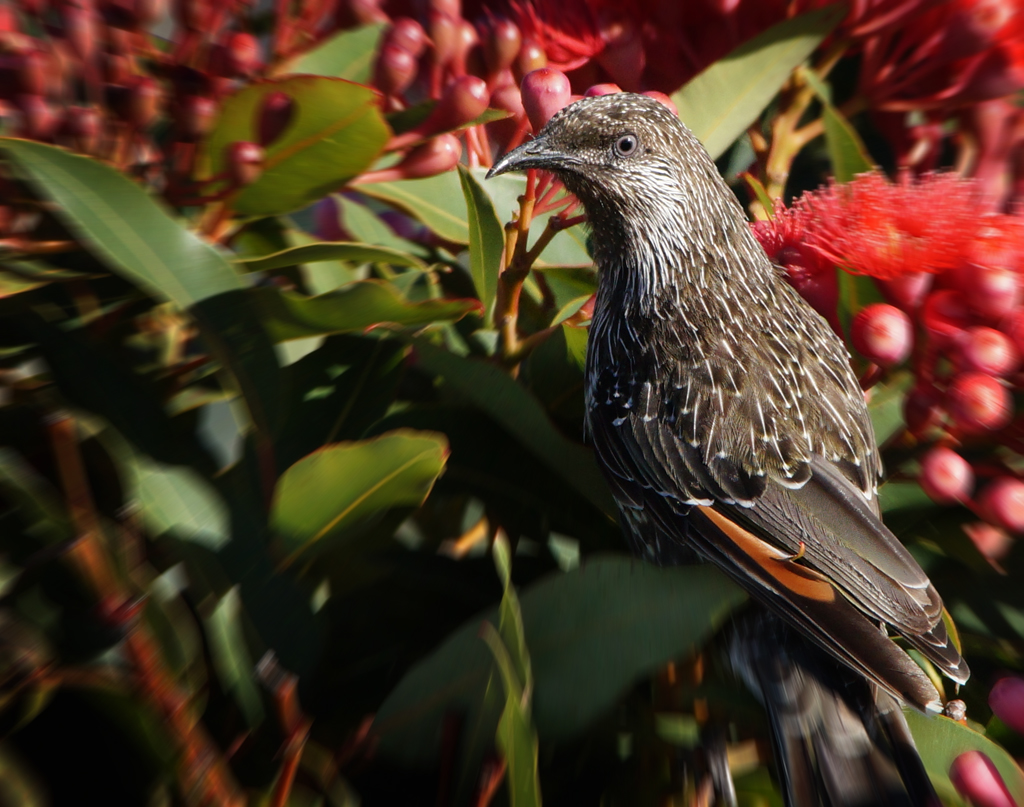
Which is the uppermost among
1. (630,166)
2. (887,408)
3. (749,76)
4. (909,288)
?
(749,76)

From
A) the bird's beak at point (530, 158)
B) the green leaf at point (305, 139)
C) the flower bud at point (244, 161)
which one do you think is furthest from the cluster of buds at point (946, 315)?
the flower bud at point (244, 161)

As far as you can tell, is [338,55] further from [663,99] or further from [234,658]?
[234,658]

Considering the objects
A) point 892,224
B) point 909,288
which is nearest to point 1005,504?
point 909,288

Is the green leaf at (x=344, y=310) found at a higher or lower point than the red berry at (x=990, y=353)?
higher

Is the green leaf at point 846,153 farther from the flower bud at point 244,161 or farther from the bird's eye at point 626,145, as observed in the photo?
the flower bud at point 244,161

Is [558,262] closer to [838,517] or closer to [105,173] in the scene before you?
[838,517]

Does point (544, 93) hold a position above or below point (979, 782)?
above

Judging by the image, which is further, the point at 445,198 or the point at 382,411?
the point at 445,198
